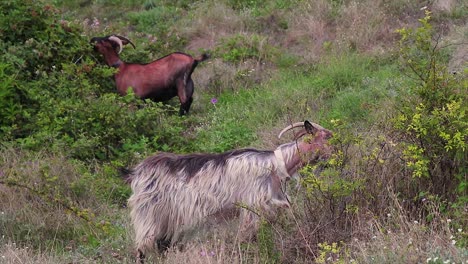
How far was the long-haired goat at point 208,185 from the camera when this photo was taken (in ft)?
21.7

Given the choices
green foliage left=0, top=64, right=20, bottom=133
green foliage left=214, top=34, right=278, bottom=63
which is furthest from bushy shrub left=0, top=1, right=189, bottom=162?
green foliage left=214, top=34, right=278, bottom=63

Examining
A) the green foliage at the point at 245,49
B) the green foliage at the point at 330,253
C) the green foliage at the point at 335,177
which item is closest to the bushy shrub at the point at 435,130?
the green foliage at the point at 335,177

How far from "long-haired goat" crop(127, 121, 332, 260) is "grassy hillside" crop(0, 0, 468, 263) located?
18 cm

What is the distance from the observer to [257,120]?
34.7 feet

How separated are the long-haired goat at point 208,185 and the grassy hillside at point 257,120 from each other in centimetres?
18

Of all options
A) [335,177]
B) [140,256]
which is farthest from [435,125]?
[140,256]

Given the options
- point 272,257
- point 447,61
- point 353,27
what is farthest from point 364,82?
point 272,257

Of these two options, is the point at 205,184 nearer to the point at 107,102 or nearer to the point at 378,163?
the point at 378,163

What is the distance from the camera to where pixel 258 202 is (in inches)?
259

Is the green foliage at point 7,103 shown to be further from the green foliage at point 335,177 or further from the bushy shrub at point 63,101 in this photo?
the green foliage at point 335,177

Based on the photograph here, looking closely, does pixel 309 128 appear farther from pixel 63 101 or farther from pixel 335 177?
pixel 63 101

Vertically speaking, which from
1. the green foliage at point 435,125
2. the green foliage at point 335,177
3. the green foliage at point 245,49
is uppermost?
the green foliage at point 435,125

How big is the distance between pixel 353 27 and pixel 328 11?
94 cm

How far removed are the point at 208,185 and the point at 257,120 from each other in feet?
13.0
